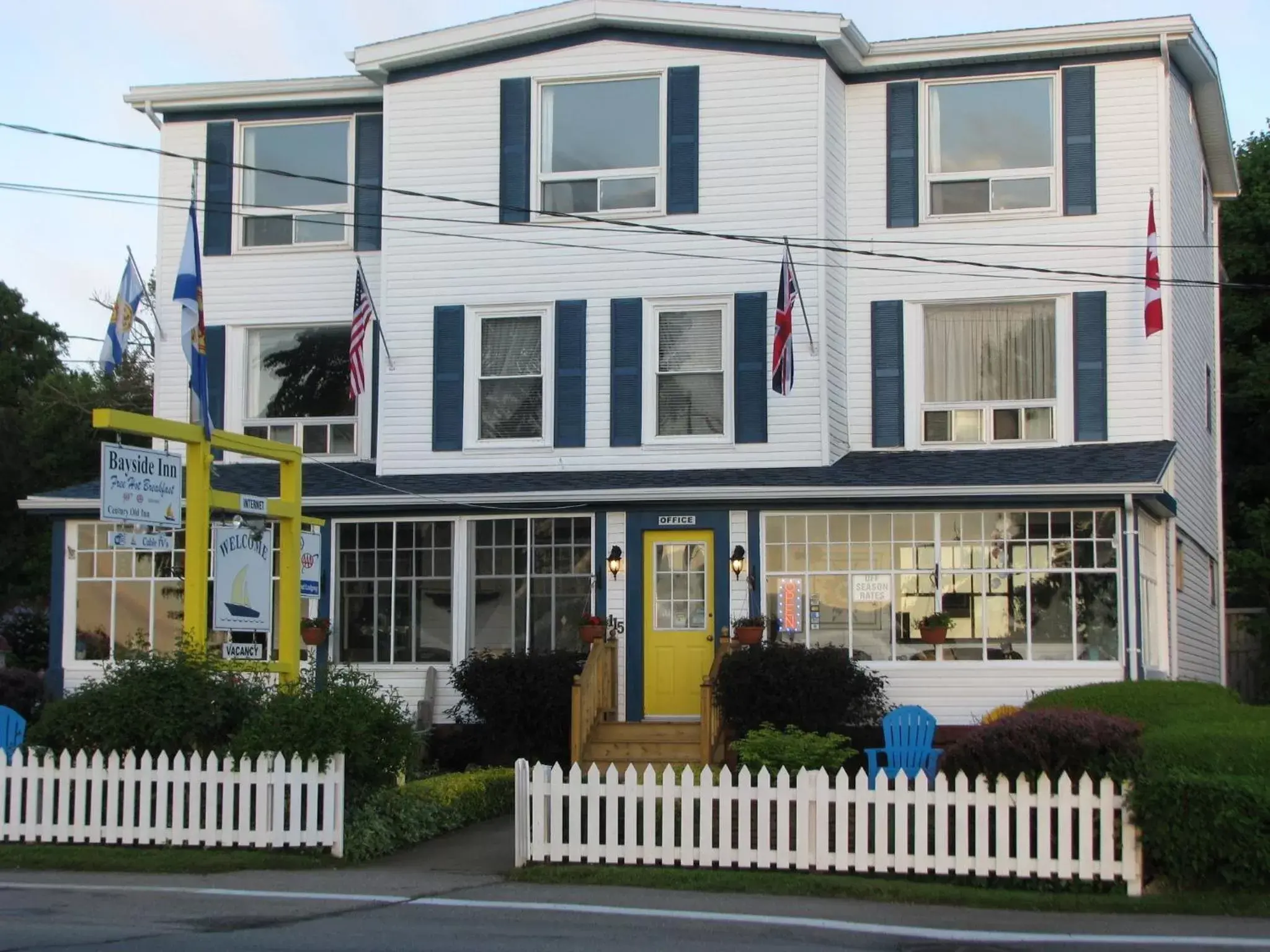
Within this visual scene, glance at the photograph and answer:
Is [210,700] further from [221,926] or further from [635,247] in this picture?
[635,247]

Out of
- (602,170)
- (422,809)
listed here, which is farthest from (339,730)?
(602,170)

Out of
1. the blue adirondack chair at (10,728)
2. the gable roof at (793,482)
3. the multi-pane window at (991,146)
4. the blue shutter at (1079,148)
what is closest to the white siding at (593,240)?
the gable roof at (793,482)

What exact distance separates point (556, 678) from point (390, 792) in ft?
14.4

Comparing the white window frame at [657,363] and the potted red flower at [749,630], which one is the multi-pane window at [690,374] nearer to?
the white window frame at [657,363]

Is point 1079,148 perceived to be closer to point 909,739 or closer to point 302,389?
point 909,739

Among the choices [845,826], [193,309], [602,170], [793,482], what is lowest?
[845,826]

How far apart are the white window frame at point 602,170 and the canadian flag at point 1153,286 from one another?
5.68 m

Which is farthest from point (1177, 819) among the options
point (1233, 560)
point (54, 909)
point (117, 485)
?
point (1233, 560)

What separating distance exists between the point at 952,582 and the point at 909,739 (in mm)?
2345

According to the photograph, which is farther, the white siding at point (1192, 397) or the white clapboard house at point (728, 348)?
the white siding at point (1192, 397)

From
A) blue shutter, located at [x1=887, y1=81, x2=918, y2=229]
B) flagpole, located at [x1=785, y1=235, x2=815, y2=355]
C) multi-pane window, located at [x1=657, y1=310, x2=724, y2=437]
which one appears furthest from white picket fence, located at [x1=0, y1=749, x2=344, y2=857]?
blue shutter, located at [x1=887, y1=81, x2=918, y2=229]

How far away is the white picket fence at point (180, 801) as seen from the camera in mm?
13320

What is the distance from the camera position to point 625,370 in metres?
20.6

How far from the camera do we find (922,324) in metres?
20.7
